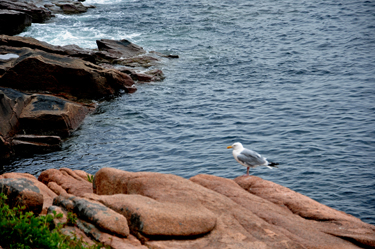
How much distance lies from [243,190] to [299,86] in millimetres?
15311

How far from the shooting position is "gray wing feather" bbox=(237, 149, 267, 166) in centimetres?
1233

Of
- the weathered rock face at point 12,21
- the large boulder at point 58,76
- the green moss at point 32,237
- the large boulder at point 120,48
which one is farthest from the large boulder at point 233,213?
the weathered rock face at point 12,21

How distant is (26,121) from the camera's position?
18.1 meters

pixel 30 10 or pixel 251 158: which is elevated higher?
pixel 30 10

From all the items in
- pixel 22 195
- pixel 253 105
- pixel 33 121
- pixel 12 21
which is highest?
pixel 12 21

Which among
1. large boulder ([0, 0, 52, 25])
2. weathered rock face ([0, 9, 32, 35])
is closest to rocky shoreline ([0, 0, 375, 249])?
weathered rock face ([0, 9, 32, 35])

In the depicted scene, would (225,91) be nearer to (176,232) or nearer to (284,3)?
(176,232)

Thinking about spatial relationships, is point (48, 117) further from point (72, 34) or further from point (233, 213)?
point (72, 34)

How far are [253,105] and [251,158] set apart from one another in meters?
9.96

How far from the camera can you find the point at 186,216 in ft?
25.1

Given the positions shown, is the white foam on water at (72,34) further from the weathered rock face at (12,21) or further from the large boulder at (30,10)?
the large boulder at (30,10)

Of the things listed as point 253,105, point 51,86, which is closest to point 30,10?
point 51,86

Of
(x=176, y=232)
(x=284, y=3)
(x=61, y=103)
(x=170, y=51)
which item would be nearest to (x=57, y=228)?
(x=176, y=232)

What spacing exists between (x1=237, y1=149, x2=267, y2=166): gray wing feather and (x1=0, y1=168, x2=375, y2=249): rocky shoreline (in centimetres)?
217
